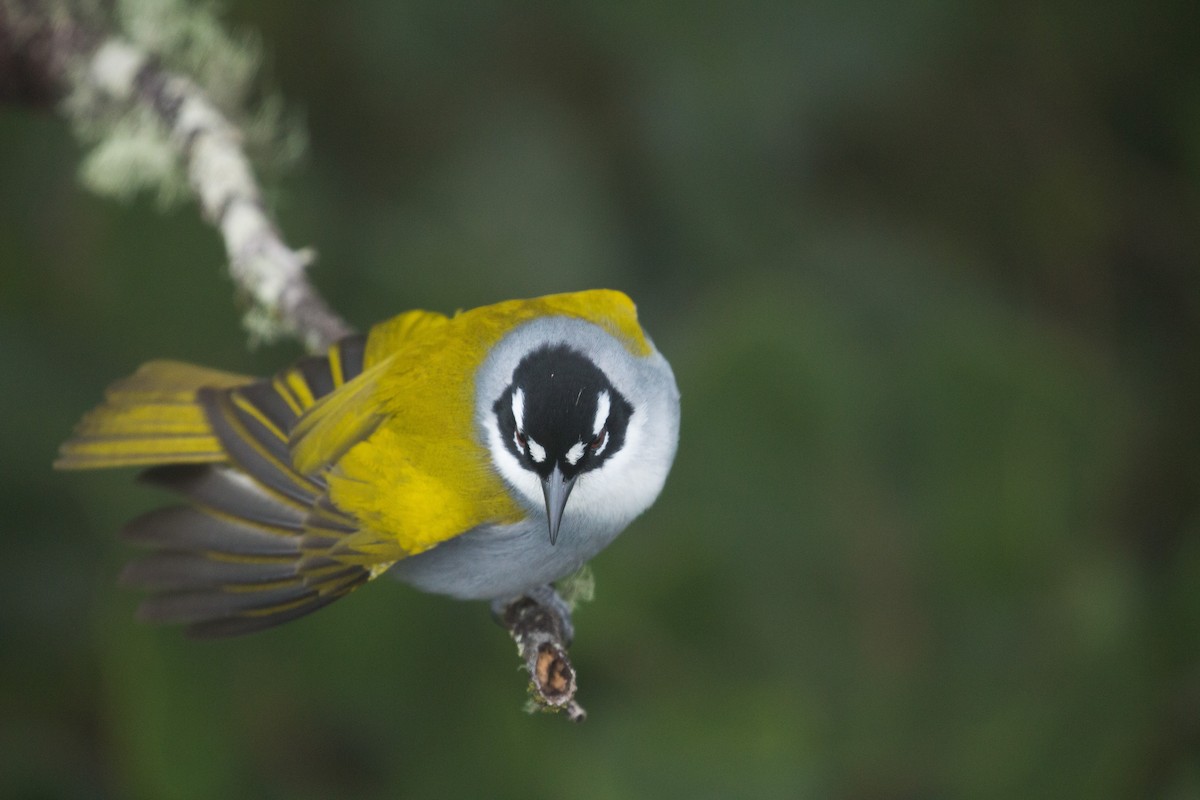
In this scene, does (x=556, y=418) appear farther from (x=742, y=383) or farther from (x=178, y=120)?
(x=178, y=120)

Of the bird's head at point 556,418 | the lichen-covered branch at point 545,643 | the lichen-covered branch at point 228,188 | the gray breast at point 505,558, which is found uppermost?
the lichen-covered branch at point 228,188

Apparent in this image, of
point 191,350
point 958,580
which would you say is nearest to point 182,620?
point 191,350

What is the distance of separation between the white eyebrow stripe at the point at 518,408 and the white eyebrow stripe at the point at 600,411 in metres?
0.15

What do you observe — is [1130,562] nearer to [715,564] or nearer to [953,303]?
[953,303]

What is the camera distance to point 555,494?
264 centimetres

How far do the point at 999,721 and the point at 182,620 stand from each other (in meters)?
1.76

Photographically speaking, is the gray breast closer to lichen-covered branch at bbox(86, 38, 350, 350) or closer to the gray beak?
the gray beak

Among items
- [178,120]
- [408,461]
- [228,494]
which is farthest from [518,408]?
[178,120]

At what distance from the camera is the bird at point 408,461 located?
268cm

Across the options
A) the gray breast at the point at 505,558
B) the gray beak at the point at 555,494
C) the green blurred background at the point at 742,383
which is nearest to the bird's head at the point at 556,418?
the gray beak at the point at 555,494

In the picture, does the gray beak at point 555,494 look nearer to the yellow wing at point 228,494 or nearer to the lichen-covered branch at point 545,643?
the lichen-covered branch at point 545,643

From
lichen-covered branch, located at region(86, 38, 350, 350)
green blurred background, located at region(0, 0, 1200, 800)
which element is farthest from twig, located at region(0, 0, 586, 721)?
green blurred background, located at region(0, 0, 1200, 800)

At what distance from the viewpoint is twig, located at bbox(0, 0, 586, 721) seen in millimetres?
2746

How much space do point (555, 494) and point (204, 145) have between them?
3.59ft
